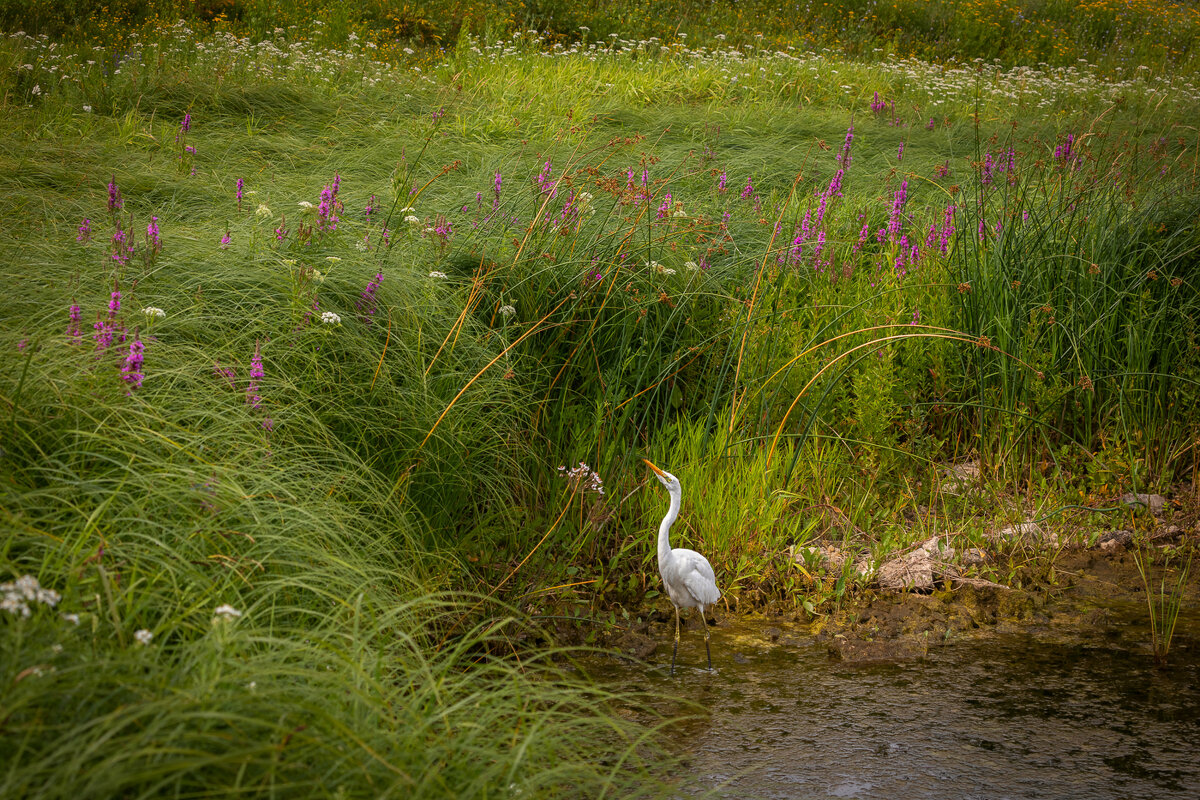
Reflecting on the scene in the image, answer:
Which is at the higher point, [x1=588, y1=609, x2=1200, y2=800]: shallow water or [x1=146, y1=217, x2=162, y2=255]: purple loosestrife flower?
[x1=146, y1=217, x2=162, y2=255]: purple loosestrife flower

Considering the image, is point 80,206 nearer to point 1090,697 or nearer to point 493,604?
point 493,604

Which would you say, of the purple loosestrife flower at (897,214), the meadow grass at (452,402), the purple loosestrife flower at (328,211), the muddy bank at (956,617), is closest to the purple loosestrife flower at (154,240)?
the meadow grass at (452,402)

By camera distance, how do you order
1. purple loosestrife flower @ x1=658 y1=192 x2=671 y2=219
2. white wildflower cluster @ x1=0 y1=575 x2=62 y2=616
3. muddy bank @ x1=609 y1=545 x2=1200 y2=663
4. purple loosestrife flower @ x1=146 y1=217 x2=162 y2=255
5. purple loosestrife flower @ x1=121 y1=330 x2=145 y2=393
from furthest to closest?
purple loosestrife flower @ x1=658 y1=192 x2=671 y2=219 < muddy bank @ x1=609 y1=545 x2=1200 y2=663 < purple loosestrife flower @ x1=146 y1=217 x2=162 y2=255 < purple loosestrife flower @ x1=121 y1=330 x2=145 y2=393 < white wildflower cluster @ x1=0 y1=575 x2=62 y2=616

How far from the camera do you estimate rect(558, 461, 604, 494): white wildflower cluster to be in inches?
141

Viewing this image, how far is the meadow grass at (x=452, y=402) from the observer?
1903 mm

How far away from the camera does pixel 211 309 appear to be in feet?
11.0

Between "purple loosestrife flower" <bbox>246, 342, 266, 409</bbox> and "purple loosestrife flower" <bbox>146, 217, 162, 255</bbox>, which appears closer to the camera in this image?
"purple loosestrife flower" <bbox>246, 342, 266, 409</bbox>

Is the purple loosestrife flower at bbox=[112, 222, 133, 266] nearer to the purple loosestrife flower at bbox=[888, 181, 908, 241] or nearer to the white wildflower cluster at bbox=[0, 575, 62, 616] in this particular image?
the white wildflower cluster at bbox=[0, 575, 62, 616]

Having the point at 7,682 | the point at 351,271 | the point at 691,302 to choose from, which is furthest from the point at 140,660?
the point at 691,302

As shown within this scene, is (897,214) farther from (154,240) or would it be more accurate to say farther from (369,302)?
(154,240)

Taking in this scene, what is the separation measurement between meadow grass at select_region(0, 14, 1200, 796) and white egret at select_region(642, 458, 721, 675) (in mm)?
386

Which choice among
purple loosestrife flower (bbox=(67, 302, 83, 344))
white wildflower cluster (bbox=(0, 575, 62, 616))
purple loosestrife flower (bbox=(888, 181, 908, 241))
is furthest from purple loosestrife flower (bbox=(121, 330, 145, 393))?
A: purple loosestrife flower (bbox=(888, 181, 908, 241))

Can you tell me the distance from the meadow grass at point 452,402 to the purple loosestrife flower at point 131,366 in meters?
0.02

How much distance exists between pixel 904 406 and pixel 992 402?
44 centimetres
